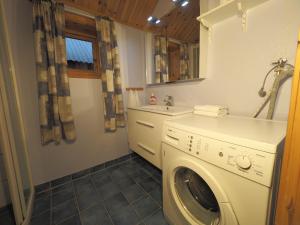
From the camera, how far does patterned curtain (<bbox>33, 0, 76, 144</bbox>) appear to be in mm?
1316

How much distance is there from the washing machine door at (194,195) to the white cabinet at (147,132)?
0.47 m

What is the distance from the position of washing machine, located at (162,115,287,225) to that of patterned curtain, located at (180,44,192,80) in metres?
0.82

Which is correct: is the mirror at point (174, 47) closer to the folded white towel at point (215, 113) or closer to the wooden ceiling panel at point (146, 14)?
the wooden ceiling panel at point (146, 14)

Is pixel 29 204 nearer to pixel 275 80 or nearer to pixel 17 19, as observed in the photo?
pixel 17 19

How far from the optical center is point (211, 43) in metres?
1.33

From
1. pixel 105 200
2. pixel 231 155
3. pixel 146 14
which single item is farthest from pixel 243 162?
pixel 146 14

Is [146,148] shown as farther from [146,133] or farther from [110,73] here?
[110,73]

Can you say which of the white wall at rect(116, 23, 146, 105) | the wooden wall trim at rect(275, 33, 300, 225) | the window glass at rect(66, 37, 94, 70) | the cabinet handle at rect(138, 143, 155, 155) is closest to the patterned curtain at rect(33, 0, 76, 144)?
the window glass at rect(66, 37, 94, 70)

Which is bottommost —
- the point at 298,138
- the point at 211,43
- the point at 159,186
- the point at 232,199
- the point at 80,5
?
the point at 159,186

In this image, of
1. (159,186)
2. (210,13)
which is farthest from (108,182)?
(210,13)

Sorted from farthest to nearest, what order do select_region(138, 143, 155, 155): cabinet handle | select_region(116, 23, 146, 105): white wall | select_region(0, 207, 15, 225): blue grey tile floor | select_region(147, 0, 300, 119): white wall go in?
select_region(116, 23, 146, 105): white wall < select_region(138, 143, 155, 155): cabinet handle < select_region(0, 207, 15, 225): blue grey tile floor < select_region(147, 0, 300, 119): white wall

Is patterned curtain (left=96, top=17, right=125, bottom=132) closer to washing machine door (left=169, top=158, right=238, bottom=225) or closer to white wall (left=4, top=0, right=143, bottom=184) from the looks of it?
white wall (left=4, top=0, right=143, bottom=184)

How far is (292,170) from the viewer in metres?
0.49

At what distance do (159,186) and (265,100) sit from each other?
1304 millimetres
